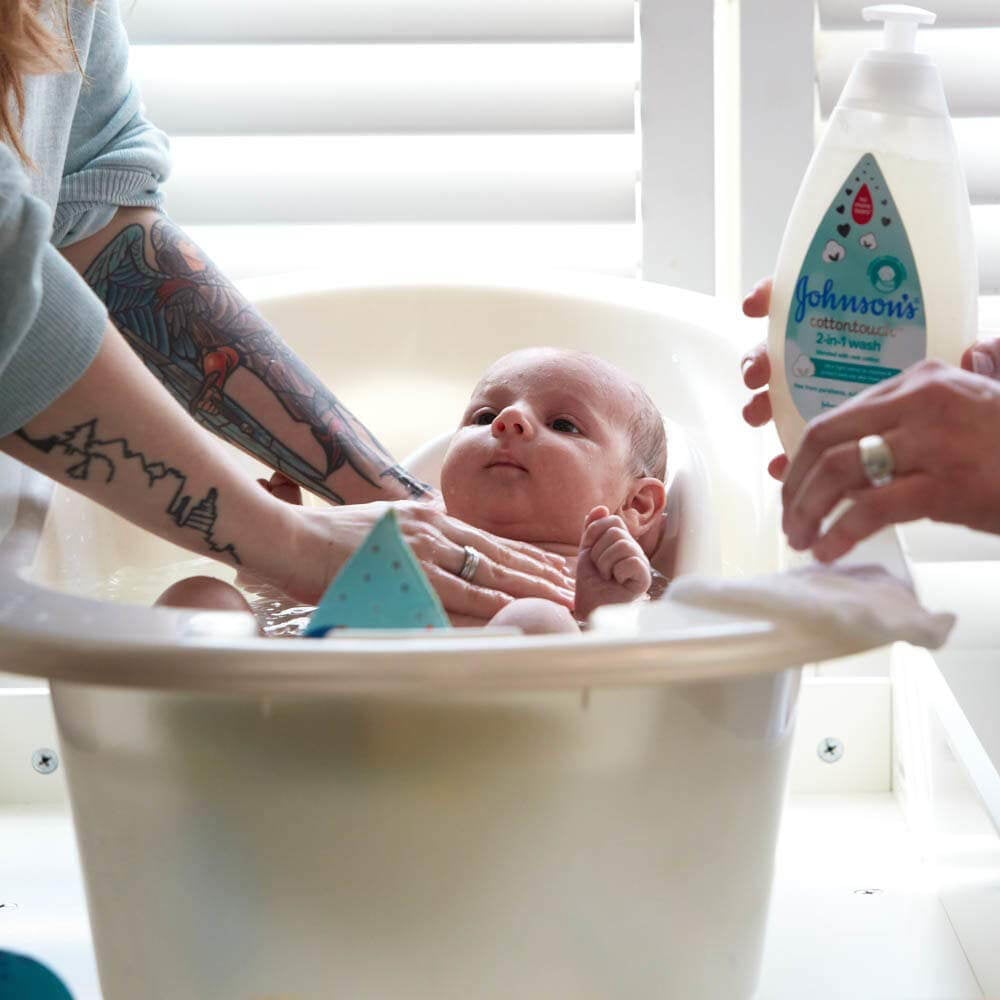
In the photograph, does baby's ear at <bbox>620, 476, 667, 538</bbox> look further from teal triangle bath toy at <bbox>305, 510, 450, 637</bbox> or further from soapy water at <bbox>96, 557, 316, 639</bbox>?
teal triangle bath toy at <bbox>305, 510, 450, 637</bbox>

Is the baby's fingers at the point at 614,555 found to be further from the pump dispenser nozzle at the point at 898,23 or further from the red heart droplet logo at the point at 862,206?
the pump dispenser nozzle at the point at 898,23

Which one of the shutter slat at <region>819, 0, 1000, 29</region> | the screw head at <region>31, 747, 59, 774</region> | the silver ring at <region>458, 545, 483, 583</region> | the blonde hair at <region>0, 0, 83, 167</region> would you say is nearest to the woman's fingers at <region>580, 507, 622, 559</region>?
the silver ring at <region>458, 545, 483, 583</region>

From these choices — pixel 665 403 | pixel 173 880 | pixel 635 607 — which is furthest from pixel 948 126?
pixel 173 880

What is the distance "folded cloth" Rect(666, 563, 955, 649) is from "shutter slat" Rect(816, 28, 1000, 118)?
120cm

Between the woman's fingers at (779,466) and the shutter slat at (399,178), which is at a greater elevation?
the shutter slat at (399,178)

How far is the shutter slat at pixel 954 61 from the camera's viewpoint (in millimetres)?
1869

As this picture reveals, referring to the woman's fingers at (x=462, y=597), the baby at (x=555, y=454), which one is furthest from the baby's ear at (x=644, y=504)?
the woman's fingers at (x=462, y=597)

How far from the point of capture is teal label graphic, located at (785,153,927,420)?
3.52 feet

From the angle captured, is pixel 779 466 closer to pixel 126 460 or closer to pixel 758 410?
pixel 758 410

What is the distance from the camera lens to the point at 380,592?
2.86 ft

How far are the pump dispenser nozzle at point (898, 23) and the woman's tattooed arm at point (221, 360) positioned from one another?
0.65 m

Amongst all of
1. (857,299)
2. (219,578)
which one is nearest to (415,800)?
(857,299)

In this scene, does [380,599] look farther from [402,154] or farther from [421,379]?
[402,154]

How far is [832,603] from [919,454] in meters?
0.11
